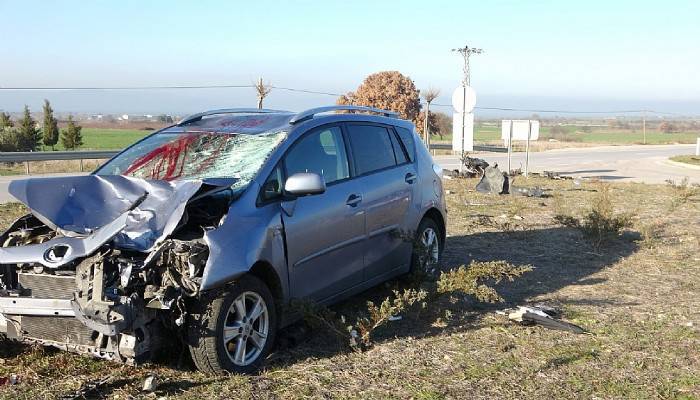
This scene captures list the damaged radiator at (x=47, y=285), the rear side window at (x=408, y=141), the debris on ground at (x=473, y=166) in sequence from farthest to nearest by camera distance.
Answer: the debris on ground at (x=473, y=166), the rear side window at (x=408, y=141), the damaged radiator at (x=47, y=285)

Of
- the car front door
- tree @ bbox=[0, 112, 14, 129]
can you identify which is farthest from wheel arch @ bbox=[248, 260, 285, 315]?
tree @ bbox=[0, 112, 14, 129]

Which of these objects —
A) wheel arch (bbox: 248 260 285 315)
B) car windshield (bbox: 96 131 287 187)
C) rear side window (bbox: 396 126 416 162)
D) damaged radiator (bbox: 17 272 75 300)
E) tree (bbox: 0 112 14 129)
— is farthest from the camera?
tree (bbox: 0 112 14 129)

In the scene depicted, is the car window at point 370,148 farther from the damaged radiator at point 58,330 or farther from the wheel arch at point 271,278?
the damaged radiator at point 58,330

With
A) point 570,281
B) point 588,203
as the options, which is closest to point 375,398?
point 570,281

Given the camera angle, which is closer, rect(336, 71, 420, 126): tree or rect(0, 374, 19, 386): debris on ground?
rect(0, 374, 19, 386): debris on ground

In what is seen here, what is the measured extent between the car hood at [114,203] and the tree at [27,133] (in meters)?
35.2

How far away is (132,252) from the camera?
13.4ft

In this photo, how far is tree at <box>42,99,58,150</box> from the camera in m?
42.0

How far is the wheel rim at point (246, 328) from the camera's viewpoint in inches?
168

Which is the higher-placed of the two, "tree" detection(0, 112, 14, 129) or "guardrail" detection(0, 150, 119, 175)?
"tree" detection(0, 112, 14, 129)

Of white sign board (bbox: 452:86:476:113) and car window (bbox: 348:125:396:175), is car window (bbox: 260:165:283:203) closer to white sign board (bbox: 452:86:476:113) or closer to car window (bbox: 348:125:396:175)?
car window (bbox: 348:125:396:175)

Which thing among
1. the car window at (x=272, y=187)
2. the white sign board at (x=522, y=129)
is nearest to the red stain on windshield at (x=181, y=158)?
the car window at (x=272, y=187)

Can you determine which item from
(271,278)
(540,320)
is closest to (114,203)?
(271,278)

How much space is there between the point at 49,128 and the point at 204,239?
139 feet
